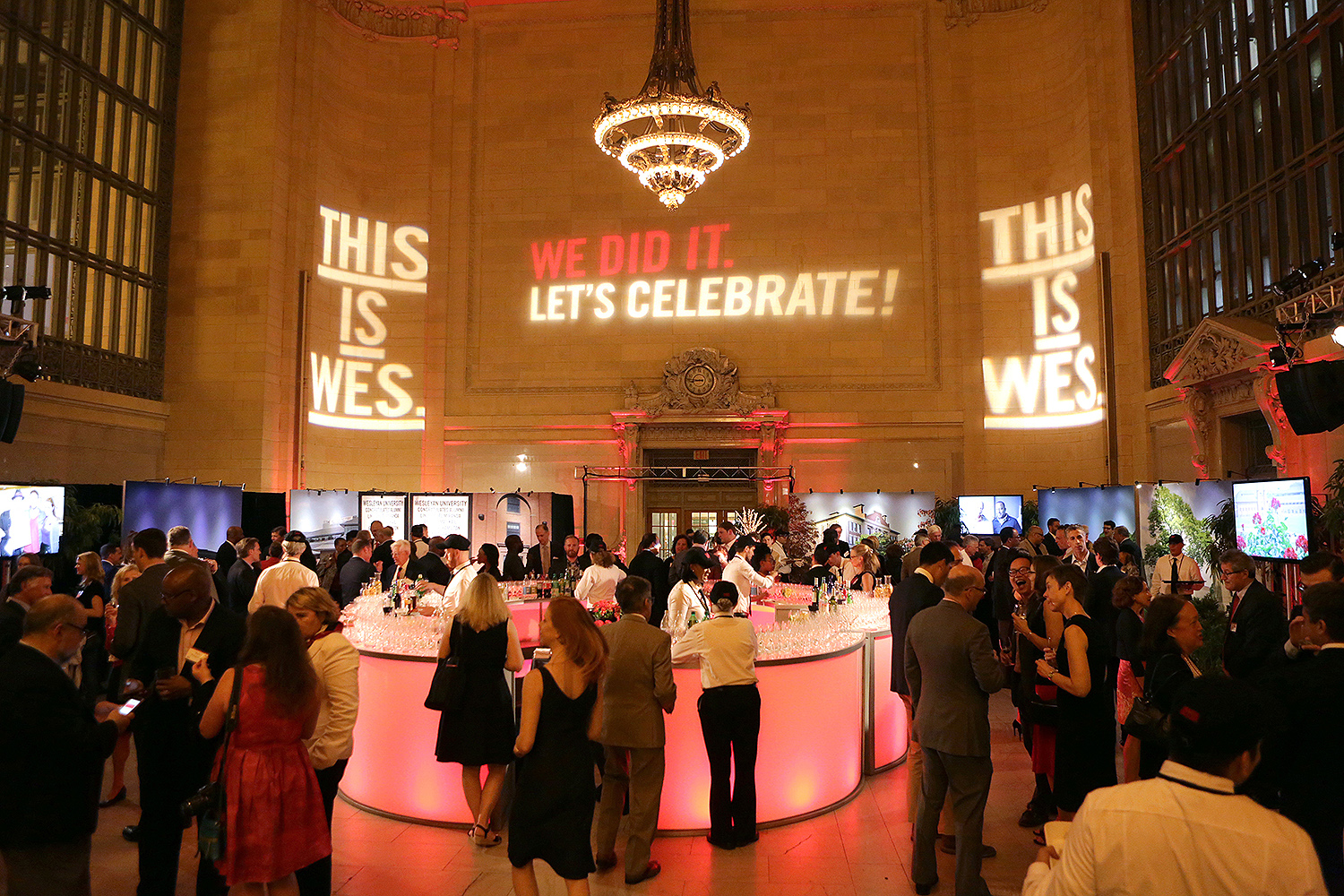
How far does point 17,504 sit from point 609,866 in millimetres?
8546

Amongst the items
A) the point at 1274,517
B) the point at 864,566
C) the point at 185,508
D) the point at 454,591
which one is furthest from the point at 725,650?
the point at 185,508

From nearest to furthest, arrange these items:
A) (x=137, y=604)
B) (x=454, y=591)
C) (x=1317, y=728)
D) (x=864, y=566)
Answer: (x=1317, y=728), (x=137, y=604), (x=454, y=591), (x=864, y=566)

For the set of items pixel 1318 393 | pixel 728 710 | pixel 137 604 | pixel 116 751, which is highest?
pixel 1318 393

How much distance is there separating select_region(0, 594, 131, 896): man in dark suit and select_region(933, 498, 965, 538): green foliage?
1304cm

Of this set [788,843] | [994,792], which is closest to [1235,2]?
[994,792]

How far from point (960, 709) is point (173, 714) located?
3.27m

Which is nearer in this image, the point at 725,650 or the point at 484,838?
the point at 725,650

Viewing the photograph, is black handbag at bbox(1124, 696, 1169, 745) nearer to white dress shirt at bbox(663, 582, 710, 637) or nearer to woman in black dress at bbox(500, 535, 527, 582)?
white dress shirt at bbox(663, 582, 710, 637)

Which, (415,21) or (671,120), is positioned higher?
(415,21)

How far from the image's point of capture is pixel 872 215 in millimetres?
16547

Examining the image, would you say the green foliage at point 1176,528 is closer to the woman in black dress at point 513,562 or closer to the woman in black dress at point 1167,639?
the woman in black dress at point 1167,639

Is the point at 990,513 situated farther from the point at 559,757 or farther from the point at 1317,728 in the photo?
the point at 559,757

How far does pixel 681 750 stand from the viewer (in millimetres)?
4930

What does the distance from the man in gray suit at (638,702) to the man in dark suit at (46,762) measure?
2006 millimetres
